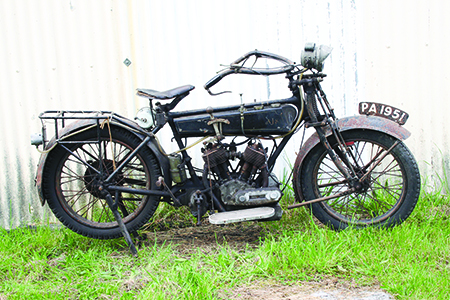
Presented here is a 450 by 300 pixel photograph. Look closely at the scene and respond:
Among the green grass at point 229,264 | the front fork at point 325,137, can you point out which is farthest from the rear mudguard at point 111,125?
the front fork at point 325,137

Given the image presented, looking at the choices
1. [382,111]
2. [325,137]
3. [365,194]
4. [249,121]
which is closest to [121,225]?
[249,121]

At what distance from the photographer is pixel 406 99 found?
3.97m

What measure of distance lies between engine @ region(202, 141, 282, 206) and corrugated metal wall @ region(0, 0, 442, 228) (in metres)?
1.01

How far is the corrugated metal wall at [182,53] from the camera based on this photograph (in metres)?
3.89

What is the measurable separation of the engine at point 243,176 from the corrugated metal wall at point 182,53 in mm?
1009

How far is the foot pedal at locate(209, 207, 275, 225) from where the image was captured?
2996mm

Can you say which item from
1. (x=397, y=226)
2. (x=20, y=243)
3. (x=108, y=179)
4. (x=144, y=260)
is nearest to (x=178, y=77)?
(x=108, y=179)

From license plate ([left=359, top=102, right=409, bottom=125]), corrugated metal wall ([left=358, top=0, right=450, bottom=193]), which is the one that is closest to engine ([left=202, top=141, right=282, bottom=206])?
license plate ([left=359, top=102, right=409, bottom=125])

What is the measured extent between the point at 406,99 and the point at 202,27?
227 cm

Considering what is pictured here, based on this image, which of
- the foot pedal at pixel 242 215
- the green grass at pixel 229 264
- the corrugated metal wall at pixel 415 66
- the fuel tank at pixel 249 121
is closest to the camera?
the green grass at pixel 229 264

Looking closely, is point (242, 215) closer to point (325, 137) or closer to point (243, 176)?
point (243, 176)

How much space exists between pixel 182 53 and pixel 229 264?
2.23m

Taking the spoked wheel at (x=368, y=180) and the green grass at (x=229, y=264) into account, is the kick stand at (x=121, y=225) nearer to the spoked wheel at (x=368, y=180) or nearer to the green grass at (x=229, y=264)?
the green grass at (x=229, y=264)

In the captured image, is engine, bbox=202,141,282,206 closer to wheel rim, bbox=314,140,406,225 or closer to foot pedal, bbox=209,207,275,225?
foot pedal, bbox=209,207,275,225
